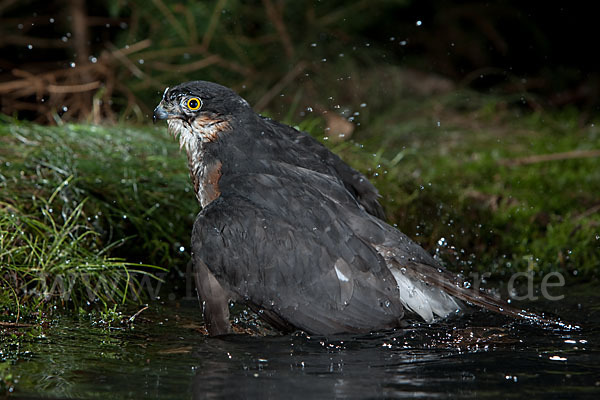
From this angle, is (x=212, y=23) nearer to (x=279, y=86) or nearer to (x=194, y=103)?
(x=279, y=86)

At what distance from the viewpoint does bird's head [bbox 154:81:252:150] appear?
4656 mm

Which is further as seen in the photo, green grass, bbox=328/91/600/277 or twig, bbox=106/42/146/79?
twig, bbox=106/42/146/79

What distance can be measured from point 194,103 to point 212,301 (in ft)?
3.96

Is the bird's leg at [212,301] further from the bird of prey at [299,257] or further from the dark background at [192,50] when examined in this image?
the dark background at [192,50]

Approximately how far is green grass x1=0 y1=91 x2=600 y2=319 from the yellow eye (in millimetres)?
940

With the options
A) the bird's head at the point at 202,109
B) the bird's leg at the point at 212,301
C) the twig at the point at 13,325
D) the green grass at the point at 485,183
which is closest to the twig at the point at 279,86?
the green grass at the point at 485,183

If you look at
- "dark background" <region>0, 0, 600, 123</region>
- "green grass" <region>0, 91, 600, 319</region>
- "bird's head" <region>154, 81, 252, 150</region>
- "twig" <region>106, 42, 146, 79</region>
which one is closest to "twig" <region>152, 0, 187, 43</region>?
"dark background" <region>0, 0, 600, 123</region>

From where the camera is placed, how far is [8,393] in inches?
117

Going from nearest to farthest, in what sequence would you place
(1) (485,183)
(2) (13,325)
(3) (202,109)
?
(2) (13,325) < (3) (202,109) < (1) (485,183)

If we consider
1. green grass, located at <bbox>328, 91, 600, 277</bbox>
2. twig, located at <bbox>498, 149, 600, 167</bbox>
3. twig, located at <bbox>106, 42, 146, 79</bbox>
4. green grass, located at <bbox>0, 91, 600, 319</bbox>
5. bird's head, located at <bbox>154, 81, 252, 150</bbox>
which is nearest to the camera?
bird's head, located at <bbox>154, 81, 252, 150</bbox>

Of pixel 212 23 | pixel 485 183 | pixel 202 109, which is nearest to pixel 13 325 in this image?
pixel 202 109

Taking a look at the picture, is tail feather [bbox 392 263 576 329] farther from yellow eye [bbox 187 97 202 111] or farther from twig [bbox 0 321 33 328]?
twig [bbox 0 321 33 328]

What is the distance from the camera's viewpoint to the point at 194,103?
4668mm

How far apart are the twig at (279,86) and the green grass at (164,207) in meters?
1.05
